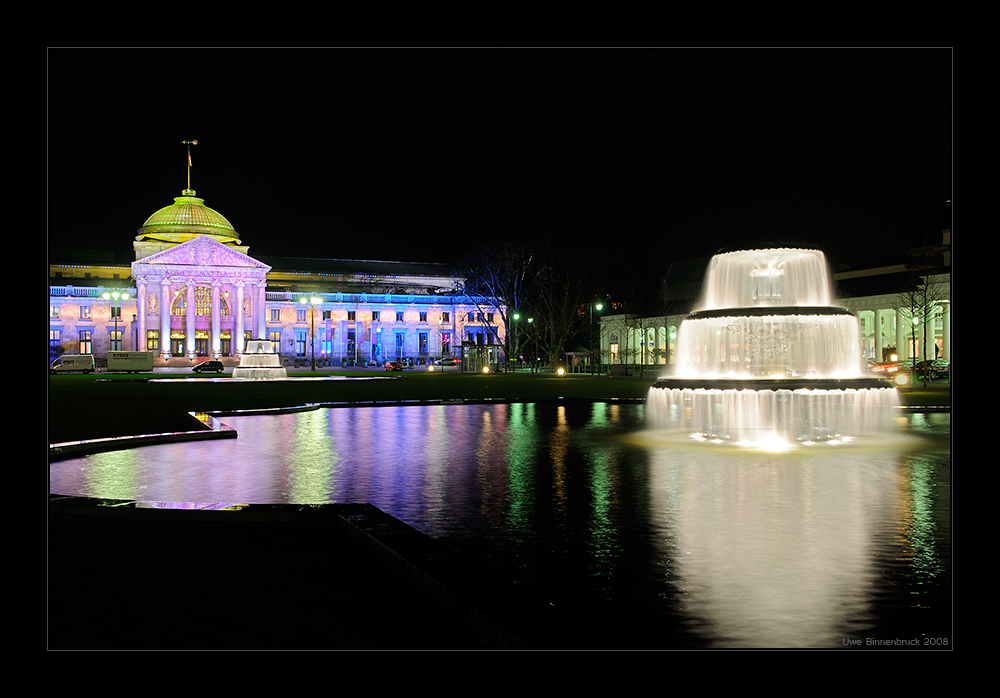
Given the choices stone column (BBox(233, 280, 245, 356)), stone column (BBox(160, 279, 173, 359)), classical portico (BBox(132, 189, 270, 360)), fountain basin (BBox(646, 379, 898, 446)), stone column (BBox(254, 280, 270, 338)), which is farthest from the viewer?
stone column (BBox(254, 280, 270, 338))

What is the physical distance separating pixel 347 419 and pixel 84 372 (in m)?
52.2

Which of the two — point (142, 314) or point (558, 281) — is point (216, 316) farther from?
point (558, 281)

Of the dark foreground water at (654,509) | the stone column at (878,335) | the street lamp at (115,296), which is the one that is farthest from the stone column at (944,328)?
the street lamp at (115,296)

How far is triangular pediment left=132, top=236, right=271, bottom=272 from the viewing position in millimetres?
93312

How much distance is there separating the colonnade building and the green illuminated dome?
0.41ft

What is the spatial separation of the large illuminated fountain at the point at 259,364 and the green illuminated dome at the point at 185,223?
5800 centimetres

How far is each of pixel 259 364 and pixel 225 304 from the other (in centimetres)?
5587

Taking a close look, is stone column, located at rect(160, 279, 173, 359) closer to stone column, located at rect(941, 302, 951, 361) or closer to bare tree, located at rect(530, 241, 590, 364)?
bare tree, located at rect(530, 241, 590, 364)

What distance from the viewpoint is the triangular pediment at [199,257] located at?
93312 millimetres

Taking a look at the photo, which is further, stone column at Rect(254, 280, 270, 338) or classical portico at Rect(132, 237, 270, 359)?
stone column at Rect(254, 280, 270, 338)

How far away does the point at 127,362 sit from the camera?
224 feet

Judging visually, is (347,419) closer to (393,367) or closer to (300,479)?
(300,479)

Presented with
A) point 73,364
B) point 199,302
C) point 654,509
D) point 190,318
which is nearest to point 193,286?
point 190,318

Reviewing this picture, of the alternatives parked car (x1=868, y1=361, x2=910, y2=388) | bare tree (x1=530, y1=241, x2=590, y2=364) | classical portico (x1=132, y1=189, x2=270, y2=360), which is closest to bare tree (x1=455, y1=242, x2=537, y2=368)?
bare tree (x1=530, y1=241, x2=590, y2=364)
